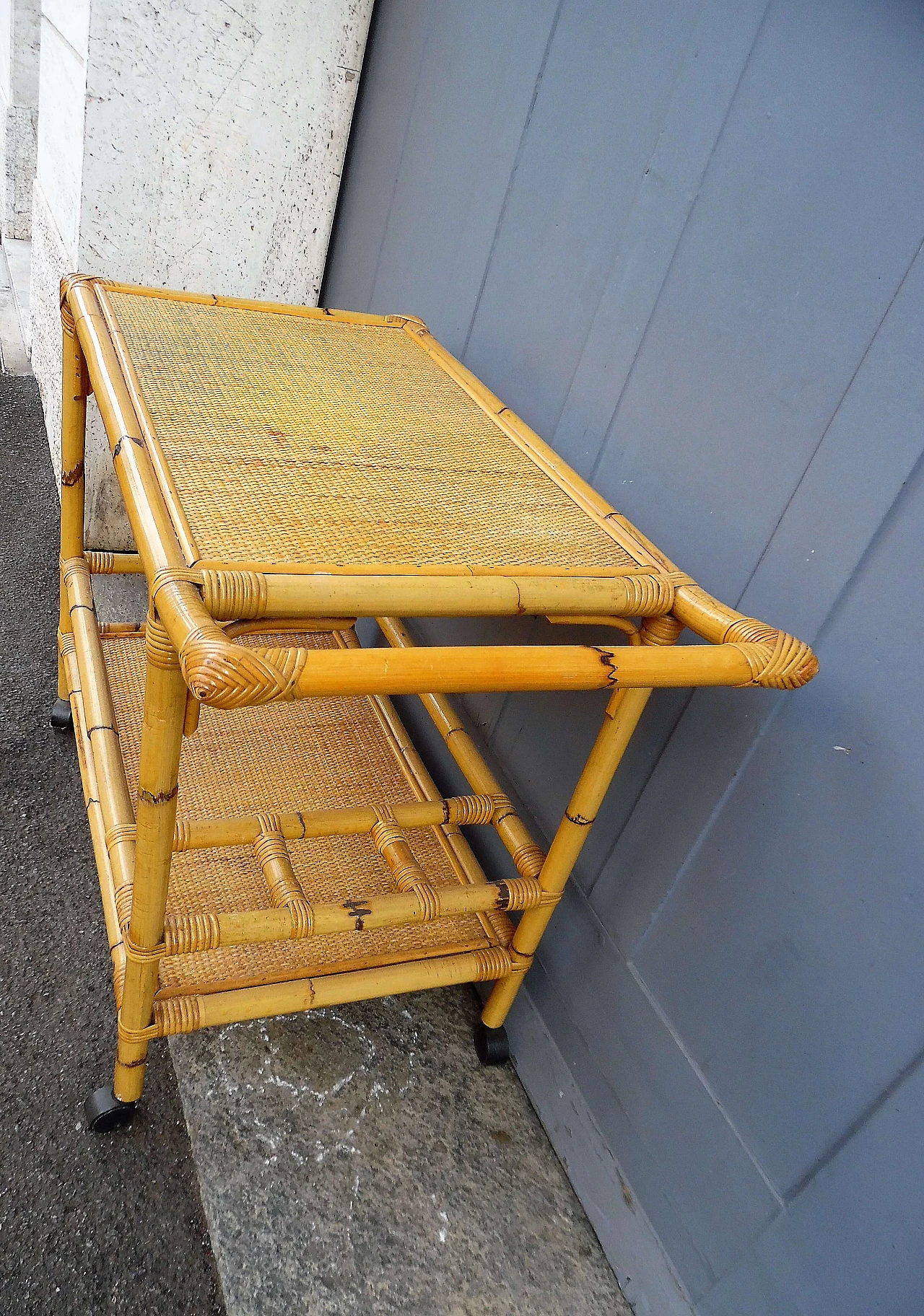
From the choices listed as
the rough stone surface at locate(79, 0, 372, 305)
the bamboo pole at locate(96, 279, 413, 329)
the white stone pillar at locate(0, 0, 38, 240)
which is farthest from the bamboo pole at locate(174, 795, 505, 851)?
the white stone pillar at locate(0, 0, 38, 240)

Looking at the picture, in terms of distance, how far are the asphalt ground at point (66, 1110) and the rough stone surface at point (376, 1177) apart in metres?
0.04

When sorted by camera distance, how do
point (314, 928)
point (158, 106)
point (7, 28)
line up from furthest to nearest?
point (7, 28), point (158, 106), point (314, 928)

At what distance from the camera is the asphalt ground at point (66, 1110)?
2.82 ft

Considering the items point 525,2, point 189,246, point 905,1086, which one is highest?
point 525,2

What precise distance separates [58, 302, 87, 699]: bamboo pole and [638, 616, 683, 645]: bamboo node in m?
0.83

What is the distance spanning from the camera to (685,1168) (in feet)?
2.93

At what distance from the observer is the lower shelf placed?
38.0 inches

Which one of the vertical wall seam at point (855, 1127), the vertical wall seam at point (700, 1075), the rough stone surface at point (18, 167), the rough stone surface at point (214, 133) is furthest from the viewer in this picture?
the rough stone surface at point (18, 167)

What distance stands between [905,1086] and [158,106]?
1.84 meters

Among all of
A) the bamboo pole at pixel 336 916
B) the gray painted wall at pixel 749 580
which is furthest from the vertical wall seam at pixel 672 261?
the bamboo pole at pixel 336 916

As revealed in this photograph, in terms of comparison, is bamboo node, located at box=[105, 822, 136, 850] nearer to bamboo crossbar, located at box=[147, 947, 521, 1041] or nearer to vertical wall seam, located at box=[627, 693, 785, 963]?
bamboo crossbar, located at box=[147, 947, 521, 1041]

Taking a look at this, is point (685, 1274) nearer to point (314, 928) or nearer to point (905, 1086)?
point (905, 1086)

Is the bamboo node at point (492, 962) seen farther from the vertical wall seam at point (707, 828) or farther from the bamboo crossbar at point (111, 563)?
the bamboo crossbar at point (111, 563)

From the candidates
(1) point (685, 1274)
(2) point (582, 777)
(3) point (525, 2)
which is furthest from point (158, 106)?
(1) point (685, 1274)
